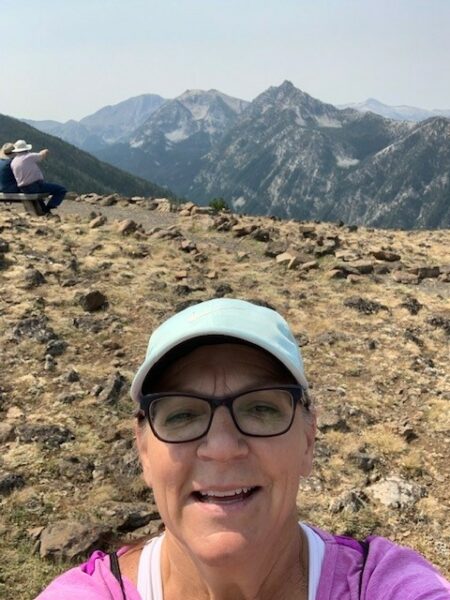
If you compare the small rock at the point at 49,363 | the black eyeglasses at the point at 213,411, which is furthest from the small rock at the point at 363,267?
the black eyeglasses at the point at 213,411

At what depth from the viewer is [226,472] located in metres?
2.63

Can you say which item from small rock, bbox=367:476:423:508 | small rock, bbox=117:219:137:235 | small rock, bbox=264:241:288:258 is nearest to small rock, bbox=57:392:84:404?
small rock, bbox=367:476:423:508

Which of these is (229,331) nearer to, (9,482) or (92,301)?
(9,482)

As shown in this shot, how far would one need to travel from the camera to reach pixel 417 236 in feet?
93.0

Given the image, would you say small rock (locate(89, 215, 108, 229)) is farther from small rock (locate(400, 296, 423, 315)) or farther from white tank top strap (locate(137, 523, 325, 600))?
white tank top strap (locate(137, 523, 325, 600))

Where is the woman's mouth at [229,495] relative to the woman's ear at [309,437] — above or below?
below

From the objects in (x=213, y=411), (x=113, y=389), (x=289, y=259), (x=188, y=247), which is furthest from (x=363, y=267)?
(x=213, y=411)

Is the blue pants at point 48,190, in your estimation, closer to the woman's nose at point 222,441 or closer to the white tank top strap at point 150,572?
the white tank top strap at point 150,572

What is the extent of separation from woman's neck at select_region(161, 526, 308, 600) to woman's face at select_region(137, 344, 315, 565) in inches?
2.4

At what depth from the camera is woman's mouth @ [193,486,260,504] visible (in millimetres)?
2621

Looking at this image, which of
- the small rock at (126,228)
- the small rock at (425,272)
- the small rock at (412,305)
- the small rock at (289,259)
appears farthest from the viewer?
the small rock at (126,228)

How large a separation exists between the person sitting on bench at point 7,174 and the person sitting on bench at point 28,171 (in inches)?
10.7

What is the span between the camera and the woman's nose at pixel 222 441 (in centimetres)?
263

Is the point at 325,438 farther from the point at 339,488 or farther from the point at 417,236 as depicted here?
the point at 417,236
